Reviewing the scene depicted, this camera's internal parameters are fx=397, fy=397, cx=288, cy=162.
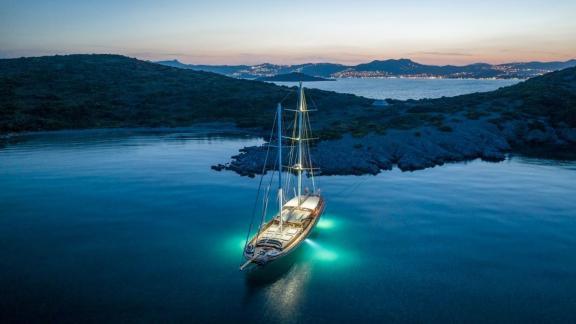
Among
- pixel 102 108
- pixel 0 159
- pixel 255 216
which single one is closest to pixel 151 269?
pixel 255 216

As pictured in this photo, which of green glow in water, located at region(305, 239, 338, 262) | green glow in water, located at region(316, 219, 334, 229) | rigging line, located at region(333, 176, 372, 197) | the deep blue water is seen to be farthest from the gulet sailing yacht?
rigging line, located at region(333, 176, 372, 197)

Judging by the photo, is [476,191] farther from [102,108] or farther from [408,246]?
[102,108]

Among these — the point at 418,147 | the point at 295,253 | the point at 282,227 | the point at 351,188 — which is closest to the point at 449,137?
the point at 418,147

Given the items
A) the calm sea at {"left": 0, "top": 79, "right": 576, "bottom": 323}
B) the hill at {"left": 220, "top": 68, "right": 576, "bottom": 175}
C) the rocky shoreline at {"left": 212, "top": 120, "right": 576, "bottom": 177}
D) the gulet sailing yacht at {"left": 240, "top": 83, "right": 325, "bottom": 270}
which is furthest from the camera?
the hill at {"left": 220, "top": 68, "right": 576, "bottom": 175}

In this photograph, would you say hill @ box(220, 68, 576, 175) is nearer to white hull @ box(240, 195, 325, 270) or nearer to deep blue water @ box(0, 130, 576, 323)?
deep blue water @ box(0, 130, 576, 323)

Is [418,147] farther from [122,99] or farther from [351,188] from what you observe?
[122,99]
